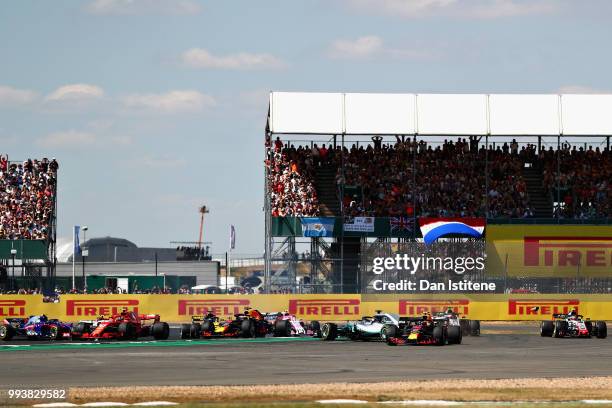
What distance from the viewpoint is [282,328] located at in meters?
40.5

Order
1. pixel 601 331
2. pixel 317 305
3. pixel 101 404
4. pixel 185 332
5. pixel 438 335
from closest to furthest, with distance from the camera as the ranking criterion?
pixel 101 404, pixel 438 335, pixel 185 332, pixel 601 331, pixel 317 305

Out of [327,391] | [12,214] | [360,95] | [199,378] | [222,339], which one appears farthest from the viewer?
[12,214]

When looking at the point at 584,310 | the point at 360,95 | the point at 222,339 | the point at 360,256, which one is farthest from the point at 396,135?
the point at 222,339

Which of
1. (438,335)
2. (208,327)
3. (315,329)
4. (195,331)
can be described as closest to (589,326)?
(438,335)

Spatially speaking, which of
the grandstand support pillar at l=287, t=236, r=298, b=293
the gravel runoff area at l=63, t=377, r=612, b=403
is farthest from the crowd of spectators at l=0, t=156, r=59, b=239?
the gravel runoff area at l=63, t=377, r=612, b=403

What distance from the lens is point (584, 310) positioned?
50.5 meters

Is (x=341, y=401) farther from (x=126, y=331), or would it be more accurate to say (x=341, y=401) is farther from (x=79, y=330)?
(x=79, y=330)

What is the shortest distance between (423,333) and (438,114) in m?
21.5

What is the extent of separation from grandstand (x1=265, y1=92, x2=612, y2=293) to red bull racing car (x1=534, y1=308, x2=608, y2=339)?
43.1ft

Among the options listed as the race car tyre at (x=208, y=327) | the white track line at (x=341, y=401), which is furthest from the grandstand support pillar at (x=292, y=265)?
the white track line at (x=341, y=401)

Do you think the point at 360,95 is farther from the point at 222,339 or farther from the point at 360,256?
the point at 222,339

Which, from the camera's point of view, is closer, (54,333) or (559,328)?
(54,333)

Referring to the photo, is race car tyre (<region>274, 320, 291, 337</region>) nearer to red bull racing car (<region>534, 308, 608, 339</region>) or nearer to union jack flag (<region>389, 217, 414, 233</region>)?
red bull racing car (<region>534, 308, 608, 339</region>)

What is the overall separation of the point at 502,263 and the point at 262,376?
29.1 metres
